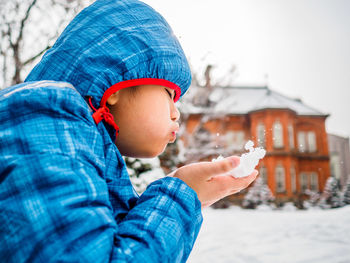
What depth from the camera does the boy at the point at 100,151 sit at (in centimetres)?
61

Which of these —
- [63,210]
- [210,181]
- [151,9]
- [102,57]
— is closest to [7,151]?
[63,210]

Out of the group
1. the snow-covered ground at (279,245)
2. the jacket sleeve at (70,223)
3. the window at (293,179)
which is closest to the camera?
the jacket sleeve at (70,223)

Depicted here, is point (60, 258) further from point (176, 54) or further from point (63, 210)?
point (176, 54)

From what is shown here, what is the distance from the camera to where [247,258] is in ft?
12.2

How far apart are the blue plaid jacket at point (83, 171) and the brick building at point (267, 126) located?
644 cm

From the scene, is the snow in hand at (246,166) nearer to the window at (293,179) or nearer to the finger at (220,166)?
the finger at (220,166)

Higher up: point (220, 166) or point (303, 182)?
point (220, 166)

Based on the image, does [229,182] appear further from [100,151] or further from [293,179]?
[293,179]

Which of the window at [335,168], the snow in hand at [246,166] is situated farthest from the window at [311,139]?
the snow in hand at [246,166]

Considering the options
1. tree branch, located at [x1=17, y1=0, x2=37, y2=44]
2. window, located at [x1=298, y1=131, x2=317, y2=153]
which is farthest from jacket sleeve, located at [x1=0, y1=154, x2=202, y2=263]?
window, located at [x1=298, y1=131, x2=317, y2=153]

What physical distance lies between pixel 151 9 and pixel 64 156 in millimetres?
753

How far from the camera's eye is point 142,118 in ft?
3.42

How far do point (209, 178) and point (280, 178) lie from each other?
25.0 meters

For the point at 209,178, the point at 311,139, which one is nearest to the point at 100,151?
the point at 209,178
